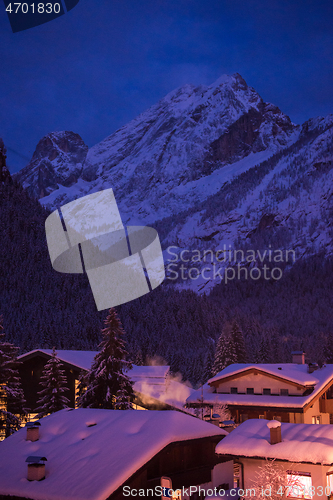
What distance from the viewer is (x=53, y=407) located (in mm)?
34719

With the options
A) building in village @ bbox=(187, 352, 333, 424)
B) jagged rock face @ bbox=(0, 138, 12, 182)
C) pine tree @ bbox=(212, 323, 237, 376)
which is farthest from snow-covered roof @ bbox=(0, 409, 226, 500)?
jagged rock face @ bbox=(0, 138, 12, 182)

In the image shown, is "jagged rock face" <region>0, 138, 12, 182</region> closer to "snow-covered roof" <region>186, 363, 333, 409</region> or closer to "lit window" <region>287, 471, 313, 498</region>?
"snow-covered roof" <region>186, 363, 333, 409</region>

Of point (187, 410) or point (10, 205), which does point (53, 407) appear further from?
point (10, 205)

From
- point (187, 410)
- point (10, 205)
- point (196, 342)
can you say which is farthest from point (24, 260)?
point (187, 410)

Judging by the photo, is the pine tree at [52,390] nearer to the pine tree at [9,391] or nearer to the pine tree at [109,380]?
the pine tree at [9,391]

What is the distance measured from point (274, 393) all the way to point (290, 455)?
19.4 meters

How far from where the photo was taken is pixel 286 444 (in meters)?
20.3

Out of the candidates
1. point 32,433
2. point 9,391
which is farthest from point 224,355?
point 32,433

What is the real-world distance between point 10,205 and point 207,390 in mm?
99830

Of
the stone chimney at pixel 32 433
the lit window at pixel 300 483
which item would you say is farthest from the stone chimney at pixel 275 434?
the stone chimney at pixel 32 433

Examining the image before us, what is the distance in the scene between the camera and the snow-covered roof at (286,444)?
19.4 metres

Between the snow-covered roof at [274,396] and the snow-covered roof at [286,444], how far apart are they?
14095 mm

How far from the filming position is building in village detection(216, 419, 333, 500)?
19.6m

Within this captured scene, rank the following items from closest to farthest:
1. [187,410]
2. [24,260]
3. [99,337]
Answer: [187,410] < [99,337] < [24,260]
